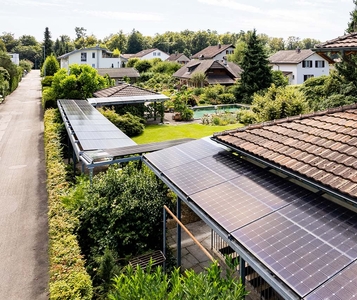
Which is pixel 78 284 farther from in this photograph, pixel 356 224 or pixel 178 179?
pixel 356 224

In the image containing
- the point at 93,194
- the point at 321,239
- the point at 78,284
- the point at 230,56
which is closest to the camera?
the point at 321,239

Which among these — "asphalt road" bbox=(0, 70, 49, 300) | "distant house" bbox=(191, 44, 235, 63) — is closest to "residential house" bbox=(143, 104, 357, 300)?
"asphalt road" bbox=(0, 70, 49, 300)

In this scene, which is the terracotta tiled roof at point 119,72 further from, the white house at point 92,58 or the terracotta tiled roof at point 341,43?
the terracotta tiled roof at point 341,43

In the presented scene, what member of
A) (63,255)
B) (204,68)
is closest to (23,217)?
(63,255)

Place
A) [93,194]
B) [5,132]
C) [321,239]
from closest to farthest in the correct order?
[321,239]
[93,194]
[5,132]

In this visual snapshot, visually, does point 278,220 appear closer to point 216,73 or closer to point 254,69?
point 254,69

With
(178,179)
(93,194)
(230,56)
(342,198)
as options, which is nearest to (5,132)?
(93,194)

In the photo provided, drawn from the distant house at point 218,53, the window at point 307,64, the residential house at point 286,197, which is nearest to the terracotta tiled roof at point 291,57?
the window at point 307,64
